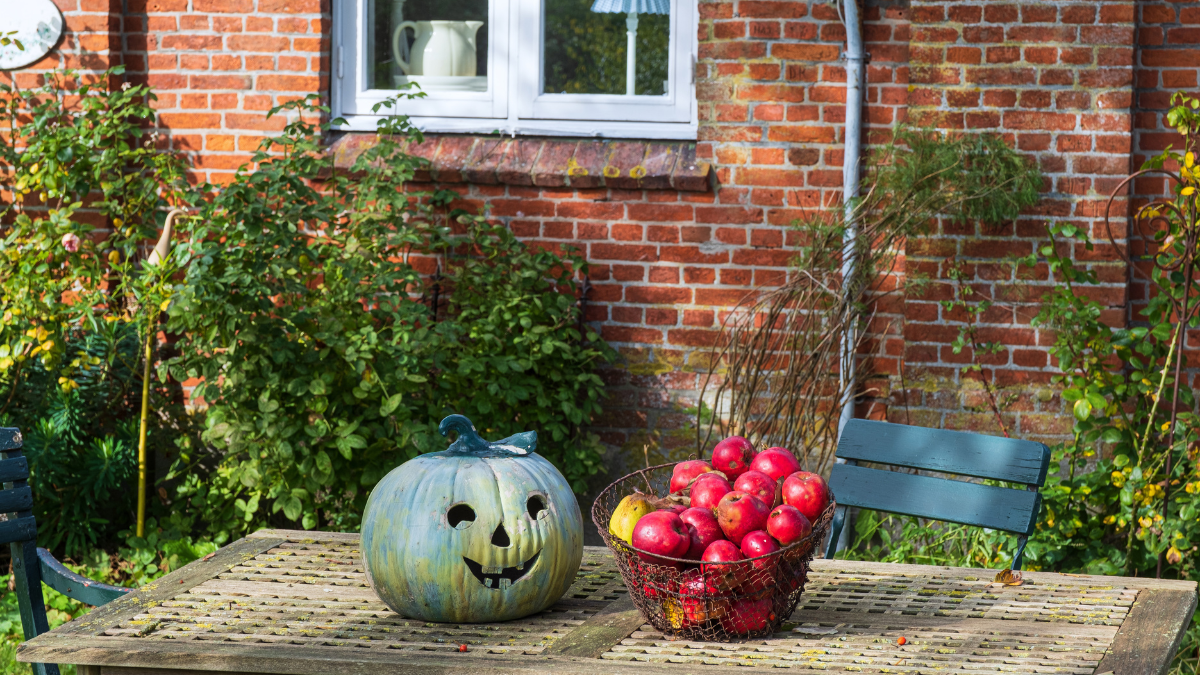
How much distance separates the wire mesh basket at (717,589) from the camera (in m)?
1.73

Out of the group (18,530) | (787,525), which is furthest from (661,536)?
(18,530)

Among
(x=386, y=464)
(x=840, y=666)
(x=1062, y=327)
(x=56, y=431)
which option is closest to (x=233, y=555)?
(x=840, y=666)

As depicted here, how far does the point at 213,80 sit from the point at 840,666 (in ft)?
12.4

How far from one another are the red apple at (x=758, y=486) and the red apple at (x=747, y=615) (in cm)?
16

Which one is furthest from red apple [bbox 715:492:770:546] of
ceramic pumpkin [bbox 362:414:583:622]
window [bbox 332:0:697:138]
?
window [bbox 332:0:697:138]

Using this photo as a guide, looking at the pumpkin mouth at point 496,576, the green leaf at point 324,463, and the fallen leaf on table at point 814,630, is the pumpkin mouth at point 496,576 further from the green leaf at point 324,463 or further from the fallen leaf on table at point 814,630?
the green leaf at point 324,463

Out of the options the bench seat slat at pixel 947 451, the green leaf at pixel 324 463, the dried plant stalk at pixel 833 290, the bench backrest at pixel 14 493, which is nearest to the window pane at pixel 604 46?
the dried plant stalk at pixel 833 290

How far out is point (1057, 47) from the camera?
3938mm

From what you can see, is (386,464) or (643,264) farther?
(643,264)

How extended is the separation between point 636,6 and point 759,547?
125 inches

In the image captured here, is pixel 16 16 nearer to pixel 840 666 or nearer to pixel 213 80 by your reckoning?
pixel 213 80

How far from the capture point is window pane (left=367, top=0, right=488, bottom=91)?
462 cm

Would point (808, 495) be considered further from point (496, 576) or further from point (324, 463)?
point (324, 463)

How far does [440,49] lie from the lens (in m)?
4.63
